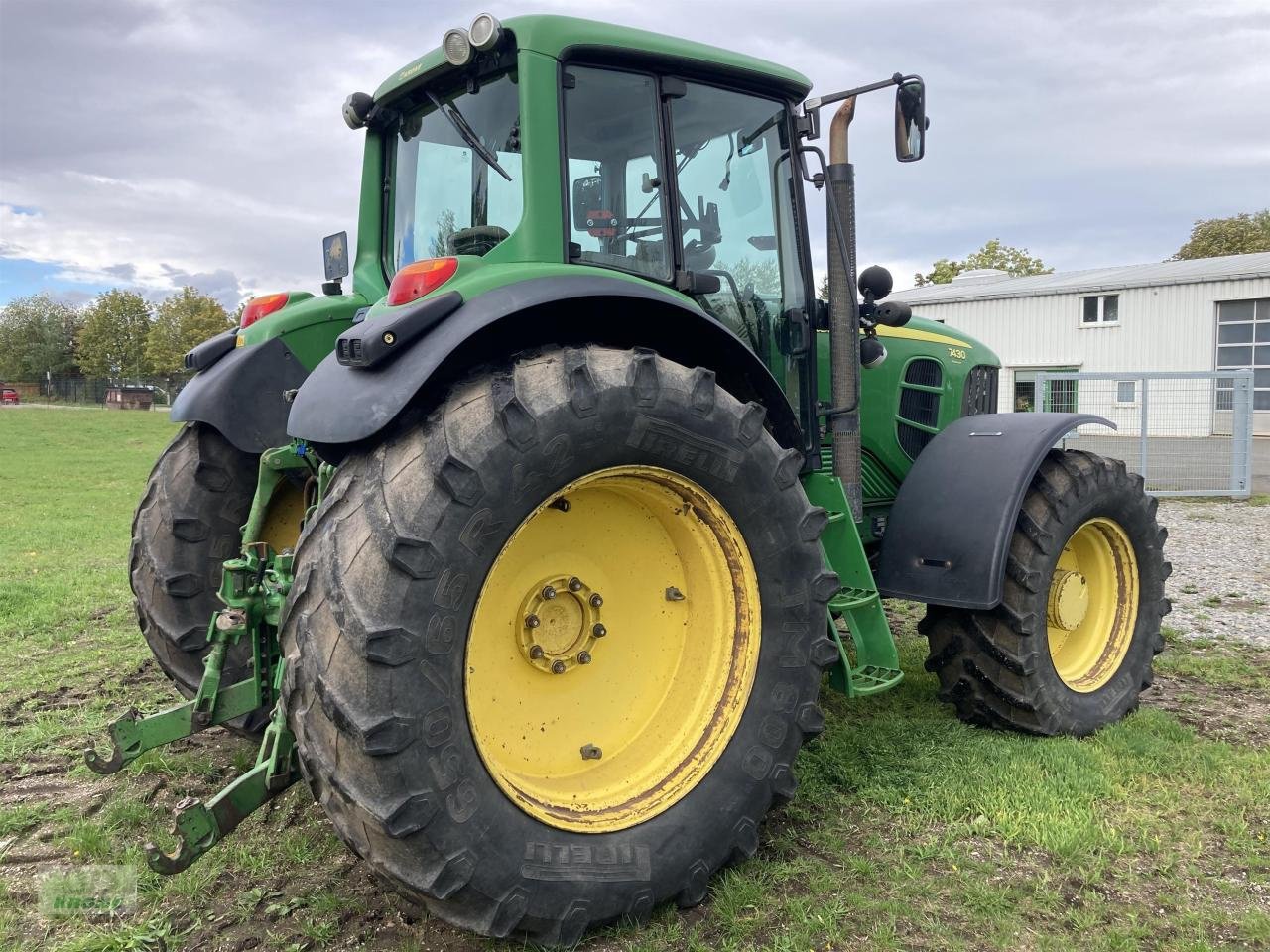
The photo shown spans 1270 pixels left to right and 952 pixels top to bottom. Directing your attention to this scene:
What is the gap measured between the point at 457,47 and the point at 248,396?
5.19ft

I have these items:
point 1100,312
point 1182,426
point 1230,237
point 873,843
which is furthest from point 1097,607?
point 1230,237

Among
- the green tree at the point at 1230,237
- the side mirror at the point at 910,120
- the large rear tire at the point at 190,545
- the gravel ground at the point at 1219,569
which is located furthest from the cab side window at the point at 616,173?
the green tree at the point at 1230,237

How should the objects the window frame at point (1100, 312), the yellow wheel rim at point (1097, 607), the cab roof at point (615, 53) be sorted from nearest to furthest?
the cab roof at point (615, 53)
the yellow wheel rim at point (1097, 607)
the window frame at point (1100, 312)

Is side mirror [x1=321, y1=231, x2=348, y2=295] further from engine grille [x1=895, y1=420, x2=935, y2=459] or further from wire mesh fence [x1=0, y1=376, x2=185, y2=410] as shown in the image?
wire mesh fence [x1=0, y1=376, x2=185, y2=410]

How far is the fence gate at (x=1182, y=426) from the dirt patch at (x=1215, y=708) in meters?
8.65

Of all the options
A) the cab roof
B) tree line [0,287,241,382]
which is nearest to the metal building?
the cab roof

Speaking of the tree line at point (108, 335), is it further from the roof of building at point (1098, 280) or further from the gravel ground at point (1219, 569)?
the gravel ground at point (1219, 569)

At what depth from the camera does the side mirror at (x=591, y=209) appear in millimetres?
3271

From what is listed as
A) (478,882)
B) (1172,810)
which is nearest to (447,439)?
(478,882)

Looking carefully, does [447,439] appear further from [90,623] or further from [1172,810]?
[90,623]

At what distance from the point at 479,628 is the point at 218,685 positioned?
1.08 m

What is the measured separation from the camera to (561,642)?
295 centimetres

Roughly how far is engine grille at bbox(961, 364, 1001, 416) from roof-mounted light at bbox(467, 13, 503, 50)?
320 cm

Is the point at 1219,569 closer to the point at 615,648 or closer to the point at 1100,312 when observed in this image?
the point at 615,648
